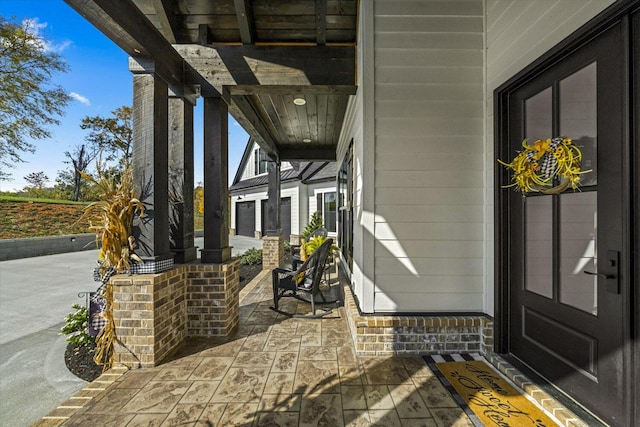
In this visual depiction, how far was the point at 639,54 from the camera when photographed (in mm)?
1430

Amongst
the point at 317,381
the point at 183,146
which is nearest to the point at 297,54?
the point at 183,146

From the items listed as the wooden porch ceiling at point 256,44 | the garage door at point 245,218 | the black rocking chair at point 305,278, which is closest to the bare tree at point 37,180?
the garage door at point 245,218

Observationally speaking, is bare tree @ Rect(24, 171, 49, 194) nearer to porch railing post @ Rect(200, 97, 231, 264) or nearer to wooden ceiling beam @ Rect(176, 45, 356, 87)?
porch railing post @ Rect(200, 97, 231, 264)

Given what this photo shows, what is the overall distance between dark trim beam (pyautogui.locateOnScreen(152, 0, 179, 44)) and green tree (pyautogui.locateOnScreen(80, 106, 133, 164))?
17.7 metres

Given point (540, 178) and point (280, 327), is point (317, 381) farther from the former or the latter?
point (540, 178)

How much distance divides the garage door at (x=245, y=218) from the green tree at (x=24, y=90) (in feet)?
29.5

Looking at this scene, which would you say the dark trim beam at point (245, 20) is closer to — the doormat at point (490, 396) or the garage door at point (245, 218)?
the doormat at point (490, 396)

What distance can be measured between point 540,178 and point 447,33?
5.30ft

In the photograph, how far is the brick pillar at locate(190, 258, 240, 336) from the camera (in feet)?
9.61

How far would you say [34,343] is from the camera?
10.1 feet

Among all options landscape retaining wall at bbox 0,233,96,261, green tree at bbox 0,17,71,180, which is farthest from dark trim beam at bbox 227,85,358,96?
green tree at bbox 0,17,71,180

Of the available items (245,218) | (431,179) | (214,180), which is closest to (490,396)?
(431,179)

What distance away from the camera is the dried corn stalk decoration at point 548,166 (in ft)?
5.65

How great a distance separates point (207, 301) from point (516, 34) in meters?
3.69
